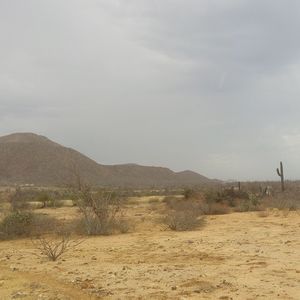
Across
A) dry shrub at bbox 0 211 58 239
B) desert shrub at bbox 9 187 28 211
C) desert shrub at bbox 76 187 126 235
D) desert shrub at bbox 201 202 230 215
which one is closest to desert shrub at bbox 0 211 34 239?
dry shrub at bbox 0 211 58 239

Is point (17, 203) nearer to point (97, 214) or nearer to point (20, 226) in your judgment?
point (20, 226)

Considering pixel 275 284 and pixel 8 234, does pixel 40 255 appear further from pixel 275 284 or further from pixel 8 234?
pixel 275 284

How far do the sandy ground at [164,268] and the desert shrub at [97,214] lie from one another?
34.3 inches

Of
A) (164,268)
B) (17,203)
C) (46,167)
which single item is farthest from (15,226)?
(46,167)

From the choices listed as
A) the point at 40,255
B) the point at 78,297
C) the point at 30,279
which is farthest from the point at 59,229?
the point at 78,297

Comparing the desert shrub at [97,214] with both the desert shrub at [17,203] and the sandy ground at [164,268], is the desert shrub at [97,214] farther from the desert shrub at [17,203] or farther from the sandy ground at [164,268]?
the desert shrub at [17,203]

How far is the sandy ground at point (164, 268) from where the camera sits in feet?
26.4

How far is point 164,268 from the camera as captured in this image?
9.94m

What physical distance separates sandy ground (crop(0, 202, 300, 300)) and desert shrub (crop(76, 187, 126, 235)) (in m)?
0.87

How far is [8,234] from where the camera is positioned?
54.8ft

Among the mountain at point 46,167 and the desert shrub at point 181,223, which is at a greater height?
the mountain at point 46,167

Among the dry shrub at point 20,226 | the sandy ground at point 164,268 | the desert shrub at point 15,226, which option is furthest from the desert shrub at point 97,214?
the desert shrub at point 15,226

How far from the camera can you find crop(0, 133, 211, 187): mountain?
92875 mm

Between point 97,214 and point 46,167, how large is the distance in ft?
266
